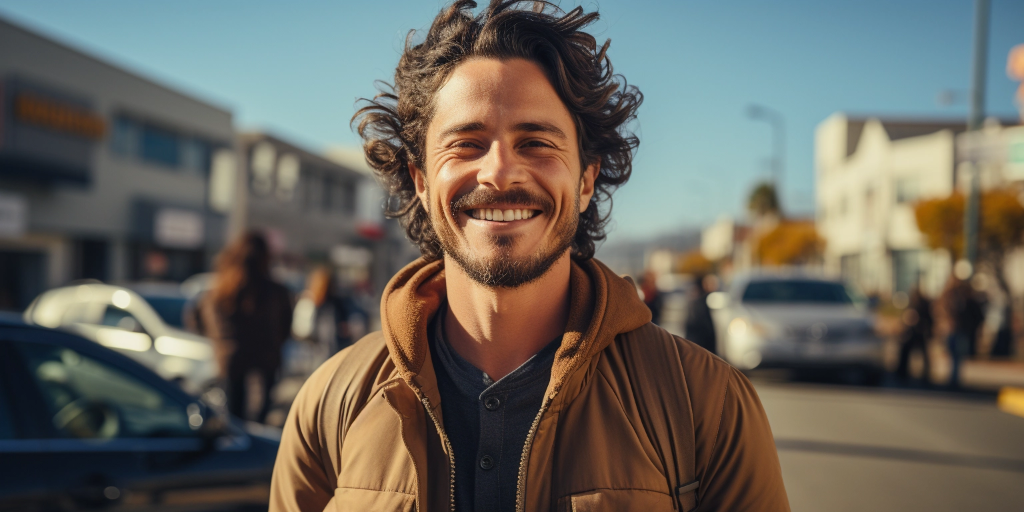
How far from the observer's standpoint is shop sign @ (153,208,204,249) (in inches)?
986

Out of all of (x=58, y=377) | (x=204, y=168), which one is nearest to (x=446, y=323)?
(x=58, y=377)

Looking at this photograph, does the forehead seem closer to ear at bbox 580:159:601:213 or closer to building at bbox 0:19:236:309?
ear at bbox 580:159:601:213

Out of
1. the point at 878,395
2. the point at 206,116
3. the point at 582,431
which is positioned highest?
the point at 206,116

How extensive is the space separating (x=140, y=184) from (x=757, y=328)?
2034 cm

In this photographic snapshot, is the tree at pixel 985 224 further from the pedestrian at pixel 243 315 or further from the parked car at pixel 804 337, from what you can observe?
the pedestrian at pixel 243 315

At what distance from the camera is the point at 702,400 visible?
1.75 meters

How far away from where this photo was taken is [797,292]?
12734 millimetres

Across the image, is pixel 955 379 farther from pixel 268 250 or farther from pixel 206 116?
pixel 206 116

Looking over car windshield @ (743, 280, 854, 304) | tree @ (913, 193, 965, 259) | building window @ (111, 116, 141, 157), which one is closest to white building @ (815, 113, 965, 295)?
tree @ (913, 193, 965, 259)

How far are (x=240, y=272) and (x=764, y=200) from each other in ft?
188

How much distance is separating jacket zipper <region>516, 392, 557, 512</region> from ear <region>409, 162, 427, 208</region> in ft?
2.41

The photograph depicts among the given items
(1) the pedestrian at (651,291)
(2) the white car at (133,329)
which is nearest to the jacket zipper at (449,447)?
(2) the white car at (133,329)

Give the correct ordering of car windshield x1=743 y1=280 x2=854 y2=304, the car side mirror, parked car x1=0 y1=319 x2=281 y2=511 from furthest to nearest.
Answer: the car side mirror < car windshield x1=743 y1=280 x2=854 y2=304 < parked car x1=0 y1=319 x2=281 y2=511

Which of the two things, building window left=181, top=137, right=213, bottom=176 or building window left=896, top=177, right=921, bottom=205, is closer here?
building window left=181, top=137, right=213, bottom=176
